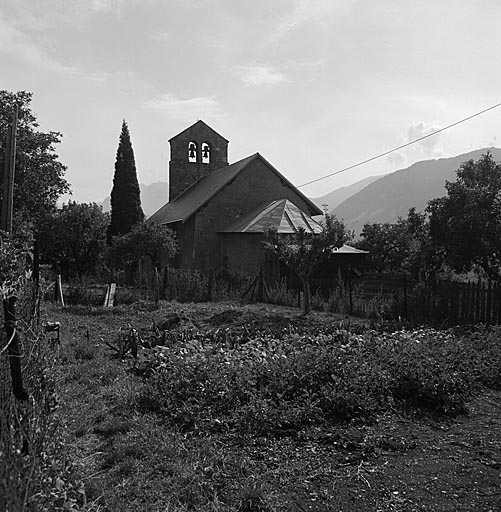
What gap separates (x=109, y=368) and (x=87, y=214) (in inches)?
693

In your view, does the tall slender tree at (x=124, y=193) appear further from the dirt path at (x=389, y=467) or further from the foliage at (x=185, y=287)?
the dirt path at (x=389, y=467)

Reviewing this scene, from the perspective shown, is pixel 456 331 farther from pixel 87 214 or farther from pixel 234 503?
pixel 87 214

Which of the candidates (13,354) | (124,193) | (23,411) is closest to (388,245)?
(124,193)

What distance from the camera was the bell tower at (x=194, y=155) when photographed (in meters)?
30.2

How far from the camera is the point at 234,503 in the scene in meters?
3.43

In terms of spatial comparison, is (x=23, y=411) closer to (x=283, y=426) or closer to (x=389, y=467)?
(x=283, y=426)

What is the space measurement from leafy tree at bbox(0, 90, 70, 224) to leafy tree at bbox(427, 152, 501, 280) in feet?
53.5

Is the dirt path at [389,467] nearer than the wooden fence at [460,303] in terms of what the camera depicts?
Answer: Yes

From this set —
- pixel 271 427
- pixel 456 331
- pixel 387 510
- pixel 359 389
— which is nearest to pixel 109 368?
pixel 271 427

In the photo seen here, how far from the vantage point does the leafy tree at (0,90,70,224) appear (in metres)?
21.5

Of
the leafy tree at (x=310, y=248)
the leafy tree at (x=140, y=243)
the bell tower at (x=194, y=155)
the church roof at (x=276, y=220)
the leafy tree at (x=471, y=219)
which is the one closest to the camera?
the leafy tree at (x=471, y=219)

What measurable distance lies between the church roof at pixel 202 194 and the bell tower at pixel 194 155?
2.00 ft

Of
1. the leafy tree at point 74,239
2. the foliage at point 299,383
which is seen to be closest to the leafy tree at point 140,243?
the leafy tree at point 74,239

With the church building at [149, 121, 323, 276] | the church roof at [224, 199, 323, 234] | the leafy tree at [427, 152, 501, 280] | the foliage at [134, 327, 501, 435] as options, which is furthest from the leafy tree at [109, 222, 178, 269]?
the foliage at [134, 327, 501, 435]
